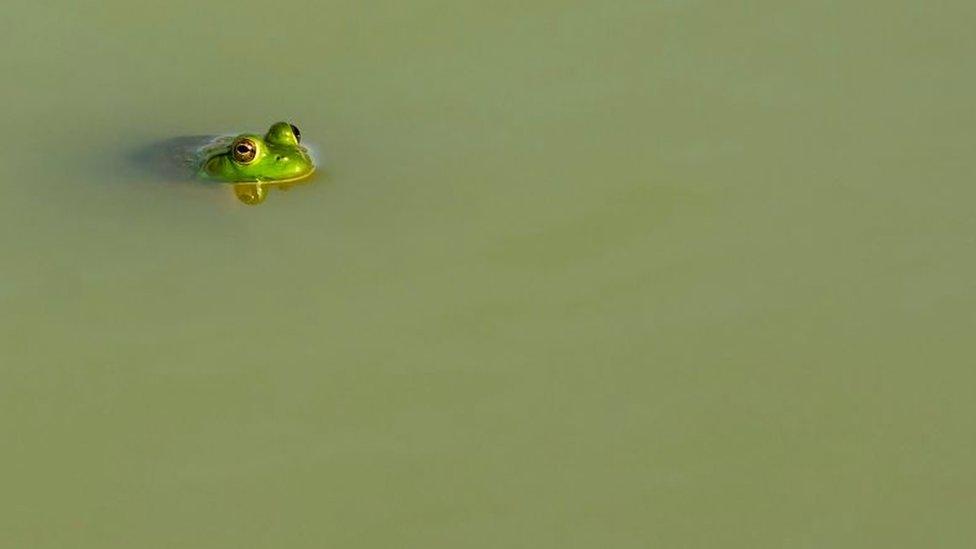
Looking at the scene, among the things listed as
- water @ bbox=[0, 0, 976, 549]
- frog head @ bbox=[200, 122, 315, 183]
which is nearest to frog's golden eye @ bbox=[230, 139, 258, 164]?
frog head @ bbox=[200, 122, 315, 183]

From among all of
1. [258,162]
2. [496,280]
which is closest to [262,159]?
[258,162]

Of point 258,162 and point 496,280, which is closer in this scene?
point 496,280

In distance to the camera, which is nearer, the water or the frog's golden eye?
the water

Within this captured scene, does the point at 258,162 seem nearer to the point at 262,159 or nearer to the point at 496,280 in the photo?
the point at 262,159

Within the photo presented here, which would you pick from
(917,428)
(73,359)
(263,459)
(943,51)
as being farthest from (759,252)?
(73,359)

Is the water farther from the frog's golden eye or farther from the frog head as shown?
the frog's golden eye

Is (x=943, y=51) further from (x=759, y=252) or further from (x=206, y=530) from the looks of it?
(x=206, y=530)

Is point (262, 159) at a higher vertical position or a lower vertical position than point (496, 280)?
higher
